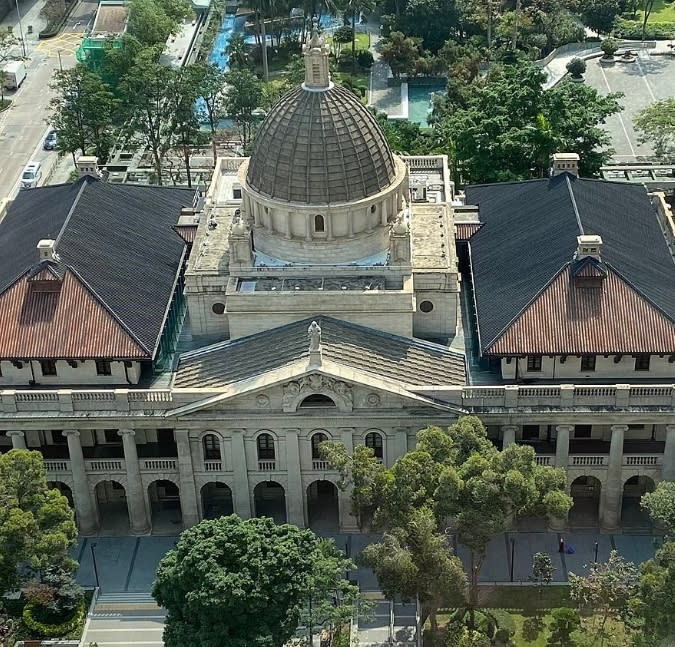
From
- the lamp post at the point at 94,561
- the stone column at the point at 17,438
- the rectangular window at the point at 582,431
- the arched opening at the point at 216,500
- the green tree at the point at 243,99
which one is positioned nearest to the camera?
the stone column at the point at 17,438

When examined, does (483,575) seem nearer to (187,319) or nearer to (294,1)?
(187,319)

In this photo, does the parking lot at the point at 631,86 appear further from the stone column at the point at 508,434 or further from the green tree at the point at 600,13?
the stone column at the point at 508,434

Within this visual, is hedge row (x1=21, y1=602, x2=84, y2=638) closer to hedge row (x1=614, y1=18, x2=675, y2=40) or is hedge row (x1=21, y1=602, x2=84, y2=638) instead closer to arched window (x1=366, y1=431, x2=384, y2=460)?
arched window (x1=366, y1=431, x2=384, y2=460)

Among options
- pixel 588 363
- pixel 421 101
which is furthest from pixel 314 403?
pixel 421 101

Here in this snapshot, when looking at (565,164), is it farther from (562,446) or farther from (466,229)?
(562,446)

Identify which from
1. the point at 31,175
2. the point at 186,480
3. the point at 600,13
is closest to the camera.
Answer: the point at 186,480

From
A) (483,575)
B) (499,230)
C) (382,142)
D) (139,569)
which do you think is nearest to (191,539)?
(139,569)

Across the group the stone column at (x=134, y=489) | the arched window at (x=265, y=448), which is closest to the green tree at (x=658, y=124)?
the arched window at (x=265, y=448)
